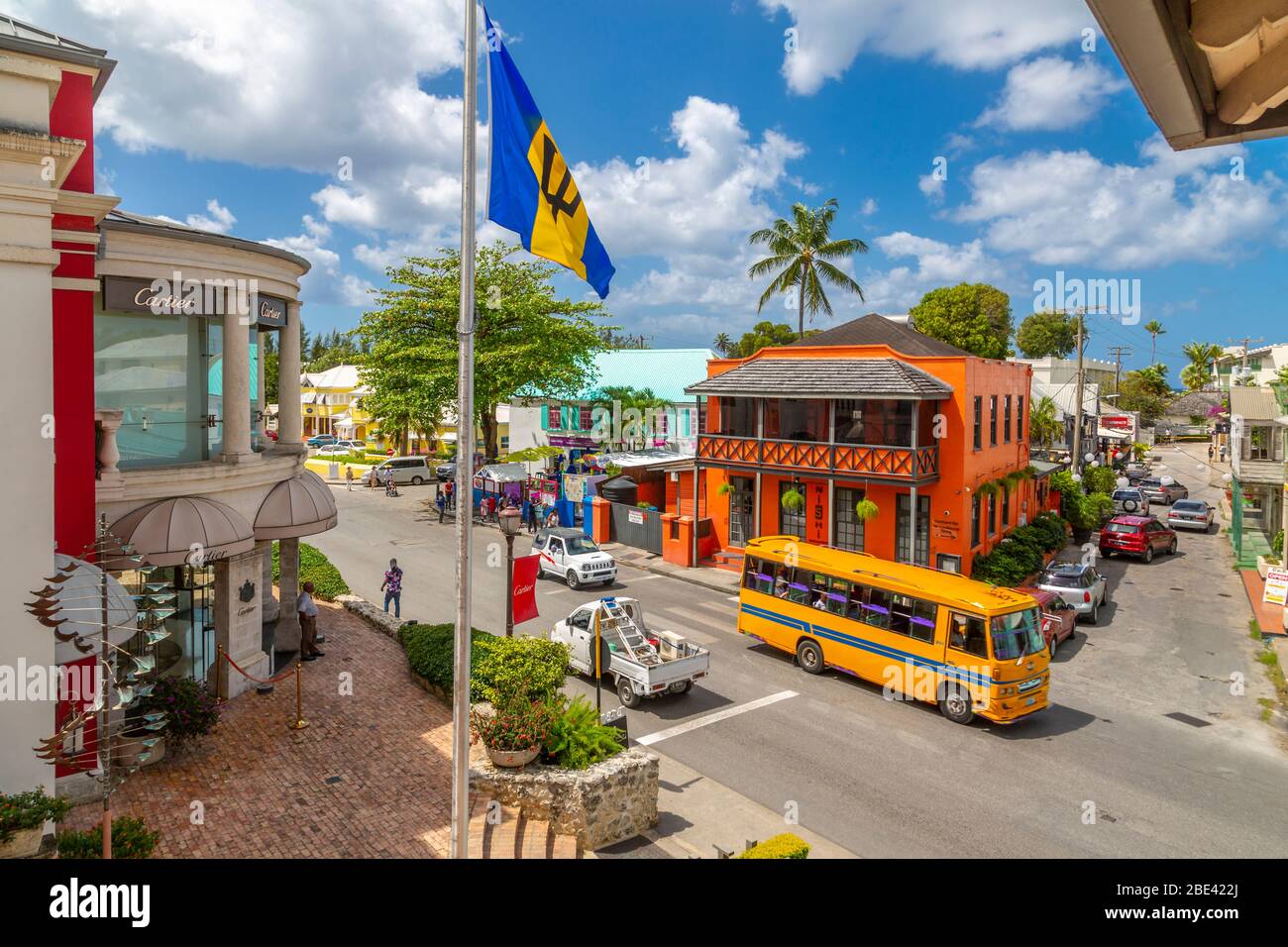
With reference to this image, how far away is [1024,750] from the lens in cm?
1459

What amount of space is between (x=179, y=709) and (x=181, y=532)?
8.82ft

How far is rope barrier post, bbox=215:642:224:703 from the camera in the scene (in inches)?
576

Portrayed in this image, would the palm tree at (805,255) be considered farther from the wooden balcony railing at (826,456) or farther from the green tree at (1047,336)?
the green tree at (1047,336)

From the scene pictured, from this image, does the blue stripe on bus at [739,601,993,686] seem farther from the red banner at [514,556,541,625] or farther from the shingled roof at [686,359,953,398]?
the shingled roof at [686,359,953,398]

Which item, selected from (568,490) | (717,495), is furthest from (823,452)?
(568,490)

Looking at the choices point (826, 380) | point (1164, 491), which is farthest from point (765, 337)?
point (826, 380)

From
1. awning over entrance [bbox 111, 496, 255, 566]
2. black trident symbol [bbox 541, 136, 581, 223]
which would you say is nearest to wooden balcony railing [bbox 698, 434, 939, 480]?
black trident symbol [bbox 541, 136, 581, 223]

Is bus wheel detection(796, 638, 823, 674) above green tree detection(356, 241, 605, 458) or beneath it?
beneath

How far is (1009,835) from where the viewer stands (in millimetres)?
11516

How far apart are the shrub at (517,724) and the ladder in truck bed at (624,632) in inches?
189

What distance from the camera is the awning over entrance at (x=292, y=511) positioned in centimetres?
1515

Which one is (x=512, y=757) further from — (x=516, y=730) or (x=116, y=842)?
(x=116, y=842)

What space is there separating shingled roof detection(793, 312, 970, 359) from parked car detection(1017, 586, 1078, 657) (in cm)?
948
